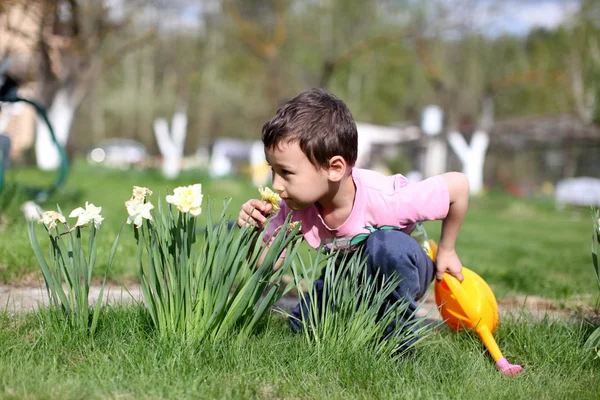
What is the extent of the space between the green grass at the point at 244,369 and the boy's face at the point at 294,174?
474 millimetres

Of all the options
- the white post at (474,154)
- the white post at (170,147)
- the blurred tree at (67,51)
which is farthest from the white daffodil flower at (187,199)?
the white post at (474,154)

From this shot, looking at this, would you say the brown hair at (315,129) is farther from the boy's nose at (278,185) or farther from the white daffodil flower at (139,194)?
the white daffodil flower at (139,194)

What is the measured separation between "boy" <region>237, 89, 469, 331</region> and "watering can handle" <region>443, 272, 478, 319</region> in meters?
0.03

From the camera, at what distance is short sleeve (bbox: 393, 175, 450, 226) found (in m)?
2.35

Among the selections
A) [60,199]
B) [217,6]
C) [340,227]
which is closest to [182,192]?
[340,227]

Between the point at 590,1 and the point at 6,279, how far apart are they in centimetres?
2420

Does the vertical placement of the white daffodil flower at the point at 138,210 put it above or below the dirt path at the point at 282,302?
above

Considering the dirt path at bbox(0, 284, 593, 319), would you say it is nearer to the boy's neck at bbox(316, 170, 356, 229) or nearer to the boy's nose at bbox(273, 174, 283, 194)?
the boy's neck at bbox(316, 170, 356, 229)

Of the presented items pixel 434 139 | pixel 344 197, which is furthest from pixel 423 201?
pixel 434 139

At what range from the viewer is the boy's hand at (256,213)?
2154mm

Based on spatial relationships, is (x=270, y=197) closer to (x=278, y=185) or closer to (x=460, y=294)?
(x=278, y=185)

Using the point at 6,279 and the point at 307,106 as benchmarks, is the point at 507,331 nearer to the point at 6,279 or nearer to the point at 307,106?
the point at 307,106

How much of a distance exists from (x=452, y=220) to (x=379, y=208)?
0.88ft

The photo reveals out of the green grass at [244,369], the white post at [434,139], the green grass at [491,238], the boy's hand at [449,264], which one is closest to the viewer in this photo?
the green grass at [244,369]
